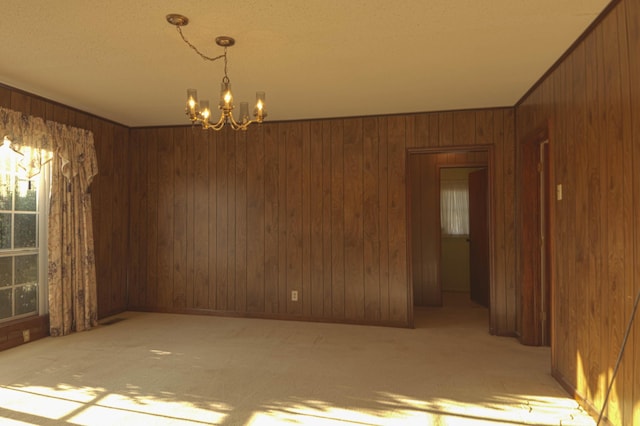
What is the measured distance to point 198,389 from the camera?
2.93m

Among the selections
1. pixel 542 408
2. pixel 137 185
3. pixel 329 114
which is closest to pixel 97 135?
pixel 137 185

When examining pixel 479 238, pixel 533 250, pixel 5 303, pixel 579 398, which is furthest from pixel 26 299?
pixel 479 238

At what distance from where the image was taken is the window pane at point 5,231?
3891 millimetres

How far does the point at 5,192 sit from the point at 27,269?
80 cm

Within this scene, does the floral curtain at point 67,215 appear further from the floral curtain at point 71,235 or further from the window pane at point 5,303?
the window pane at point 5,303

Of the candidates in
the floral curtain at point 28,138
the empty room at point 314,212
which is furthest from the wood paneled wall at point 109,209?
the floral curtain at point 28,138

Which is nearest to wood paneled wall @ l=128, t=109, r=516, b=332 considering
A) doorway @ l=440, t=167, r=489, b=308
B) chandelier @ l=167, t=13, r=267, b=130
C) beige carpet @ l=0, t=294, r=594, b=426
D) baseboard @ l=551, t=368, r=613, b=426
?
beige carpet @ l=0, t=294, r=594, b=426

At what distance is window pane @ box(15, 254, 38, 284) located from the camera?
4068 millimetres

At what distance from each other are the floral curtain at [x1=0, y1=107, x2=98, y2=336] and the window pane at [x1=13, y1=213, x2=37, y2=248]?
157 millimetres

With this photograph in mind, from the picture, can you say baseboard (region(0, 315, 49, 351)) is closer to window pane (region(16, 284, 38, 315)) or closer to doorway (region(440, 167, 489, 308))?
window pane (region(16, 284, 38, 315))

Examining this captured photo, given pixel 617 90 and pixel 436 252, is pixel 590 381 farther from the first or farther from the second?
pixel 436 252

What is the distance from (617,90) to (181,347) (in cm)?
385

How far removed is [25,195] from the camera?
414 cm

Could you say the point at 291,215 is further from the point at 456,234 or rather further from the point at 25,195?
the point at 456,234
